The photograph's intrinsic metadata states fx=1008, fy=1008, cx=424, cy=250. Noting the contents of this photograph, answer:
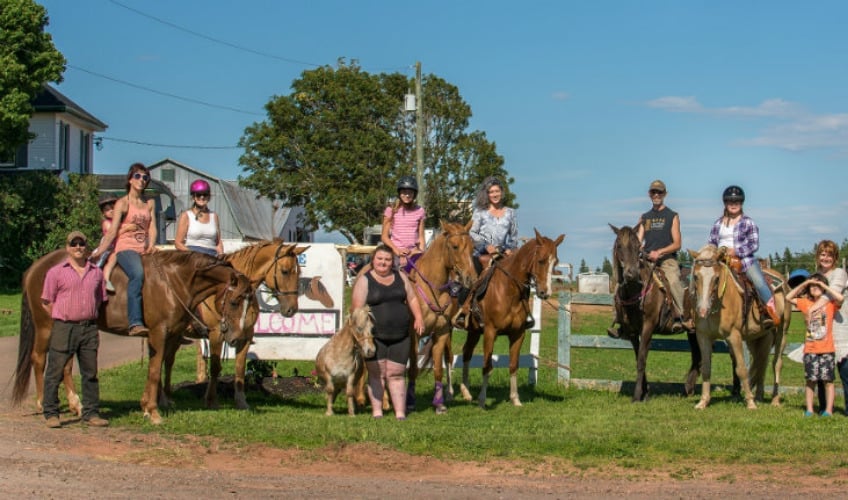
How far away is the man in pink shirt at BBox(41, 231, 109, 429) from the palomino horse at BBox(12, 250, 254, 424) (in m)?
0.60

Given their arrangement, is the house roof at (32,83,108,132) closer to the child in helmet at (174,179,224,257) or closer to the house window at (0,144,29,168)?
the house window at (0,144,29,168)

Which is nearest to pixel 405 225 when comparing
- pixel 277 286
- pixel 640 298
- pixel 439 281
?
pixel 439 281

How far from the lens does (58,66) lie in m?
41.8

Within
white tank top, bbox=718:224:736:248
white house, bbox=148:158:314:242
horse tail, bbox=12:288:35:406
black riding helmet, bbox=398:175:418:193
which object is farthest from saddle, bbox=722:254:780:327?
white house, bbox=148:158:314:242

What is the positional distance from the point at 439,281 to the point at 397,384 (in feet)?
4.95

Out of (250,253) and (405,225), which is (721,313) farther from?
(250,253)

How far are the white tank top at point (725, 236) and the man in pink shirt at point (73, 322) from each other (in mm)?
8118

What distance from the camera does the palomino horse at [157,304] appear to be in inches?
469

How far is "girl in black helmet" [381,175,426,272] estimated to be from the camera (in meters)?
13.5

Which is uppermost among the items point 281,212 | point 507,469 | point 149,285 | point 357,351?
point 281,212

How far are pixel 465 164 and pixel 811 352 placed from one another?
4938 cm

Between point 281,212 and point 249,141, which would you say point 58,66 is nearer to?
point 249,141

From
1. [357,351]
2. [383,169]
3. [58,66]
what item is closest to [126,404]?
[357,351]

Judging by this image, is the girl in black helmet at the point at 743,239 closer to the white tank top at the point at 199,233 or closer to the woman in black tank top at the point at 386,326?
the woman in black tank top at the point at 386,326
